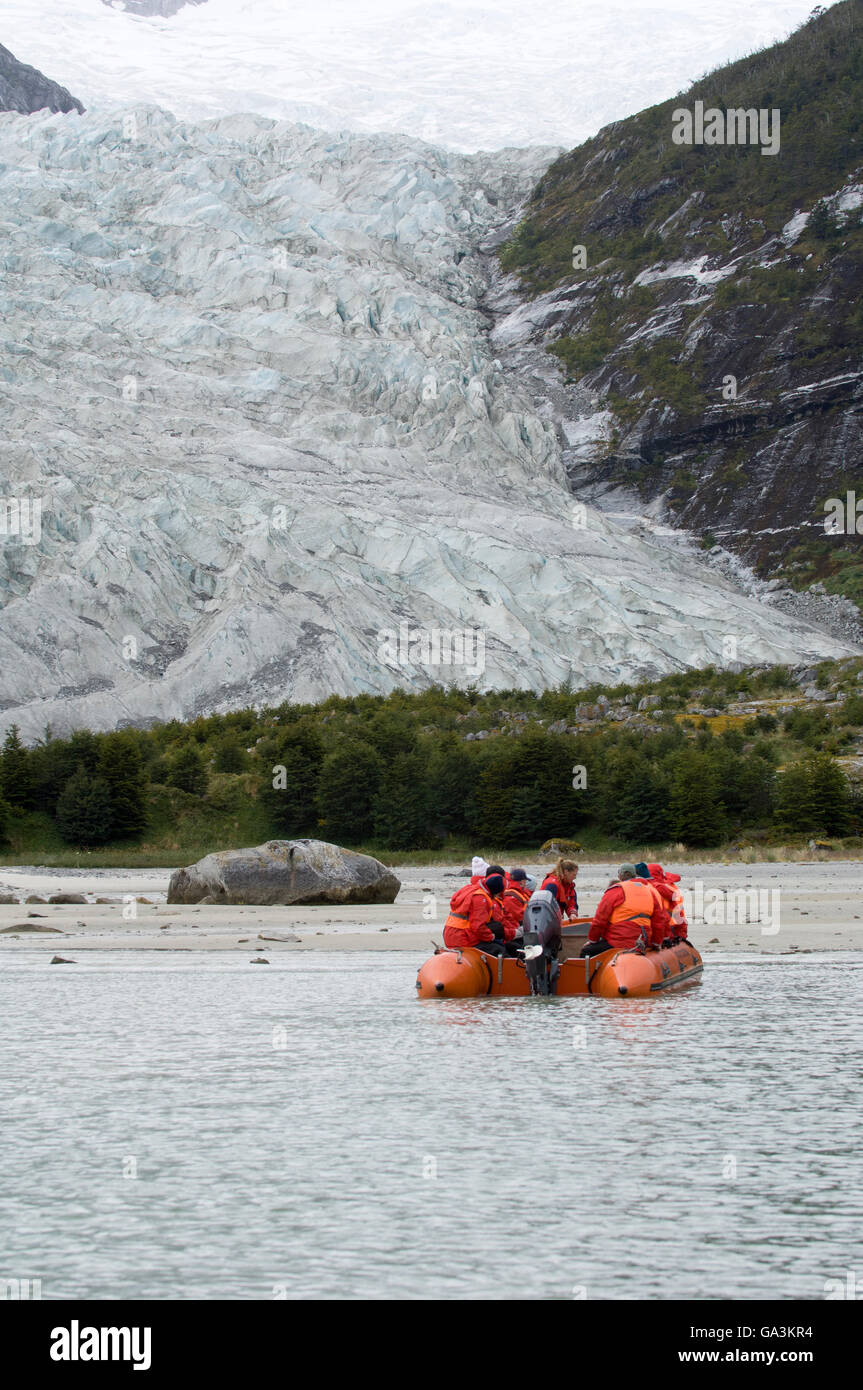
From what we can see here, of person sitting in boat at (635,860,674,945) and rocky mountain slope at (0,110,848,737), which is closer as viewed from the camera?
person sitting in boat at (635,860,674,945)

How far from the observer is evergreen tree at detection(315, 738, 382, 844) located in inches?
2186

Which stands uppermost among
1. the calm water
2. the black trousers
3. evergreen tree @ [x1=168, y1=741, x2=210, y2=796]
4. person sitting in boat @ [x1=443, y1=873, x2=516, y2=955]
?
evergreen tree @ [x1=168, y1=741, x2=210, y2=796]

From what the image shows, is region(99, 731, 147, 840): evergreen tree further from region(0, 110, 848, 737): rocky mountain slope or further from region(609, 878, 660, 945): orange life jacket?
region(609, 878, 660, 945): orange life jacket

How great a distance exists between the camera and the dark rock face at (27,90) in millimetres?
188000

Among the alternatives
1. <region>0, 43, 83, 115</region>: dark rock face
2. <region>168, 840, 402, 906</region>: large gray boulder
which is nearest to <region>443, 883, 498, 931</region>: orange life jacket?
<region>168, 840, 402, 906</region>: large gray boulder

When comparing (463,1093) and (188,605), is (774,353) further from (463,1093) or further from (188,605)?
(463,1093)

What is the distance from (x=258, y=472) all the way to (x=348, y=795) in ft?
176

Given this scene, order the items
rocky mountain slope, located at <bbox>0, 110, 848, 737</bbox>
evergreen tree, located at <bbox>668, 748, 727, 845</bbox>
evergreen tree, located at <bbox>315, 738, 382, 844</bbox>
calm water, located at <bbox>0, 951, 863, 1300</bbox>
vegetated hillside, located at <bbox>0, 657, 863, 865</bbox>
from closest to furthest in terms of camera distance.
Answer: calm water, located at <bbox>0, 951, 863, 1300</bbox> < evergreen tree, located at <bbox>668, 748, 727, 845</bbox> < vegetated hillside, located at <bbox>0, 657, 863, 865</bbox> < evergreen tree, located at <bbox>315, 738, 382, 844</bbox> < rocky mountain slope, located at <bbox>0, 110, 848, 737</bbox>

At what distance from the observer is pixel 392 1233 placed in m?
8.23

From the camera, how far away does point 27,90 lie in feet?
629

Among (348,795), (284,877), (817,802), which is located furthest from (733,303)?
(284,877)

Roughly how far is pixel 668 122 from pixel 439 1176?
19576 centimetres

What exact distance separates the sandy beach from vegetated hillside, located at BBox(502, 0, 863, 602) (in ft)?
313
